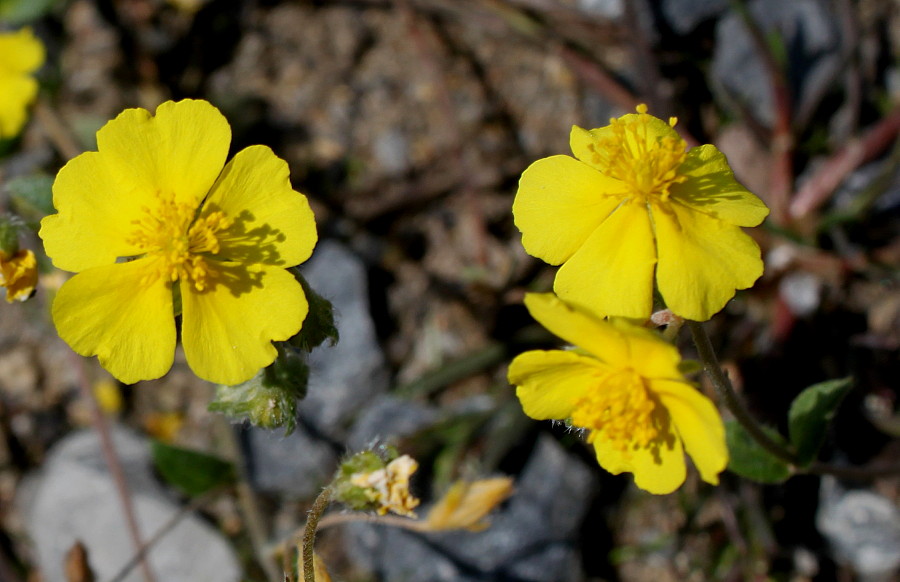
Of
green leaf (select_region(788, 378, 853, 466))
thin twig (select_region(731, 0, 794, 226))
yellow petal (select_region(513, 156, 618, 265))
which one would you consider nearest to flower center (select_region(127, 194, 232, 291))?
yellow petal (select_region(513, 156, 618, 265))

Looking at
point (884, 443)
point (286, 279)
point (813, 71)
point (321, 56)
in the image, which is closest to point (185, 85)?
point (321, 56)

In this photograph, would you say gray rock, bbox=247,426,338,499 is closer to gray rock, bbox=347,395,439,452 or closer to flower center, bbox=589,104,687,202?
gray rock, bbox=347,395,439,452

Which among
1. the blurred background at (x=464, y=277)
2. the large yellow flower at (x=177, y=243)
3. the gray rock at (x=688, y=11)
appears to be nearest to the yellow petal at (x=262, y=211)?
the large yellow flower at (x=177, y=243)

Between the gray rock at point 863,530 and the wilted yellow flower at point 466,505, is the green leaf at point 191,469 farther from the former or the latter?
the gray rock at point 863,530

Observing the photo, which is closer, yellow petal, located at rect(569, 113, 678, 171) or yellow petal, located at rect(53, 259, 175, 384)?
yellow petal, located at rect(53, 259, 175, 384)

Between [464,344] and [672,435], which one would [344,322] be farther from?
[672,435]
